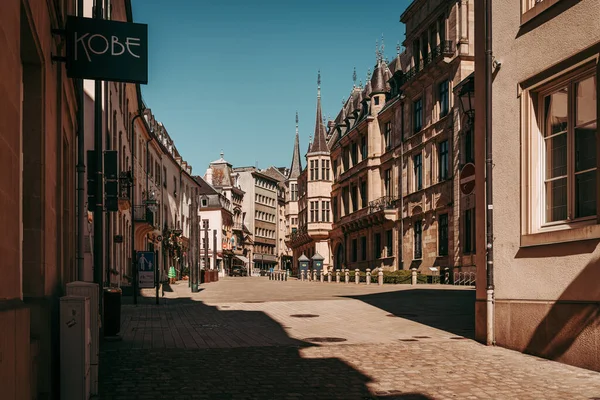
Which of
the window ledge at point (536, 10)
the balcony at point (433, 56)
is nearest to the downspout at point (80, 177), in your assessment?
the window ledge at point (536, 10)

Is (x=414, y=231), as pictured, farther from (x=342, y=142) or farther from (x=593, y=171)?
(x=593, y=171)

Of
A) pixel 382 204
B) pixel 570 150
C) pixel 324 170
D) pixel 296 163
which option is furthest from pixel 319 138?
pixel 570 150

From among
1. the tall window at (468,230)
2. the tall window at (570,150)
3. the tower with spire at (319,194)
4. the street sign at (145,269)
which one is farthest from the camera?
the tower with spire at (319,194)

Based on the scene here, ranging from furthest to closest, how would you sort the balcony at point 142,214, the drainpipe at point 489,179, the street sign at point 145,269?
the balcony at point 142,214 → the street sign at point 145,269 → the drainpipe at point 489,179

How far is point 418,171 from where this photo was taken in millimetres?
45688

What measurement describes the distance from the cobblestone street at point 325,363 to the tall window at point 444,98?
84.1 ft

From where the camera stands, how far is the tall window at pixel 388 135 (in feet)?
171

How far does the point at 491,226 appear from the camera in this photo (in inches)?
457

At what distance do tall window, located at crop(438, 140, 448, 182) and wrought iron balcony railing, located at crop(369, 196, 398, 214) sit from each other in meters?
7.87

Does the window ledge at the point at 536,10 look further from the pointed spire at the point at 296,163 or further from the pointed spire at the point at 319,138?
the pointed spire at the point at 296,163

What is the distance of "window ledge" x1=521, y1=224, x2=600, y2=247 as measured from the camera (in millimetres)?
9203

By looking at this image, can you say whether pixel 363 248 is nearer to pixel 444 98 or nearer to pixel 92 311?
pixel 444 98

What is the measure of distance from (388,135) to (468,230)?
17.1 meters

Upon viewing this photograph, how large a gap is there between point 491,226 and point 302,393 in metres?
5.16
